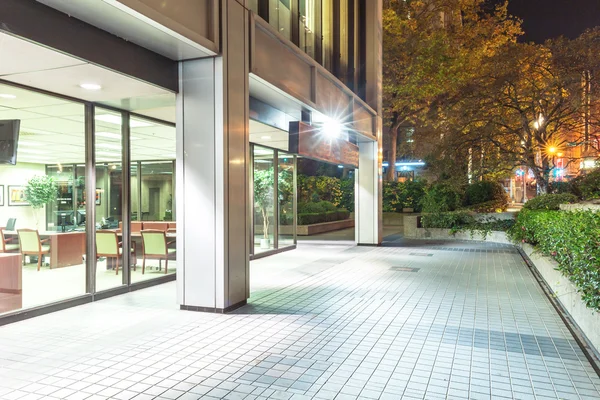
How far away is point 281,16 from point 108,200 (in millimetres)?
5291

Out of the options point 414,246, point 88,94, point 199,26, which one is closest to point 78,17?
point 199,26

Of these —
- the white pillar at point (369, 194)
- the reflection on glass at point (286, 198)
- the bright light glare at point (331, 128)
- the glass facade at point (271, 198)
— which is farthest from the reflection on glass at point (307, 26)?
the white pillar at point (369, 194)

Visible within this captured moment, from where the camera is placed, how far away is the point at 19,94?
19.9ft

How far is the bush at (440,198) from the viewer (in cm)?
1895

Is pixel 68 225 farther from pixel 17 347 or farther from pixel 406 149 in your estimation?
pixel 406 149

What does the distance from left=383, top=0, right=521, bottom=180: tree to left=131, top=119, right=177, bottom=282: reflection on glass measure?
1495 cm

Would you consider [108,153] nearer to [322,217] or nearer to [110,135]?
[110,135]

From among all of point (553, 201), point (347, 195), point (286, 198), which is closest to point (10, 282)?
point (286, 198)

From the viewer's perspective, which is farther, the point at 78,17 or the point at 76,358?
the point at 78,17

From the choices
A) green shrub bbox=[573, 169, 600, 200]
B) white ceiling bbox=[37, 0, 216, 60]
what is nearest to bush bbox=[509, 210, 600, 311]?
white ceiling bbox=[37, 0, 216, 60]

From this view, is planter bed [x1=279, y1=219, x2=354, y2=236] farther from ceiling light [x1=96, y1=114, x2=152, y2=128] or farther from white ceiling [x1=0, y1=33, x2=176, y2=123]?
white ceiling [x1=0, y1=33, x2=176, y2=123]

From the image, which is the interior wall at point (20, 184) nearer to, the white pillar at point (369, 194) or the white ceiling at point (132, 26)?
the white ceiling at point (132, 26)

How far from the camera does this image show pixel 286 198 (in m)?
15.0

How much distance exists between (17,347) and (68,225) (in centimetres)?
270
